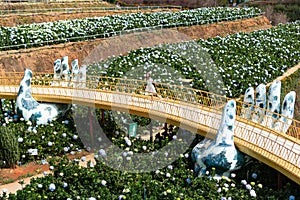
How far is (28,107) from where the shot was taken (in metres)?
15.8

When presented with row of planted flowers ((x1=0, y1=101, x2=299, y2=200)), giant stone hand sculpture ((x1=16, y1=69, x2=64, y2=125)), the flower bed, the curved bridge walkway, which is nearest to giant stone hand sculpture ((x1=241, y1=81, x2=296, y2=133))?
the curved bridge walkway

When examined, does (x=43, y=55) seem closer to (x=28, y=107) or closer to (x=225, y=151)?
(x=28, y=107)

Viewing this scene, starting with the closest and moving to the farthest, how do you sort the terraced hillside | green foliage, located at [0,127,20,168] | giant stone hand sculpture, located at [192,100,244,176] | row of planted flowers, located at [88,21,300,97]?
giant stone hand sculpture, located at [192,100,244,176] → green foliage, located at [0,127,20,168] → row of planted flowers, located at [88,21,300,97] → the terraced hillside

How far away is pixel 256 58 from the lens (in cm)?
2533

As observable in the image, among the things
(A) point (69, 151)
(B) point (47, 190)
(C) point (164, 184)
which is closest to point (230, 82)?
(A) point (69, 151)

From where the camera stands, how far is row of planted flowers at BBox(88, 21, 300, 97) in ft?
70.3

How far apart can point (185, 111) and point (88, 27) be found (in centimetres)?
1994

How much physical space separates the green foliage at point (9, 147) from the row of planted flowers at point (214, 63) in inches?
321

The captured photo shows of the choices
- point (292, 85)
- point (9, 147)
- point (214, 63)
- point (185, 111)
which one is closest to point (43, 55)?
point (214, 63)

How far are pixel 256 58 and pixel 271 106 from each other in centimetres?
1181

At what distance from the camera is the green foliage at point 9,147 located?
13852 millimetres

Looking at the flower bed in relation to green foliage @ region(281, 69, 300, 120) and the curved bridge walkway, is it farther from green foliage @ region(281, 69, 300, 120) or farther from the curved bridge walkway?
green foliage @ region(281, 69, 300, 120)

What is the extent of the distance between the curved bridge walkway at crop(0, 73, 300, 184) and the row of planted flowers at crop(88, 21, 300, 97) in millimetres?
4739

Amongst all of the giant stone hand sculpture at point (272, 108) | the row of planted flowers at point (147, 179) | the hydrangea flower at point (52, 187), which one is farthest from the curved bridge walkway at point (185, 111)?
the hydrangea flower at point (52, 187)
